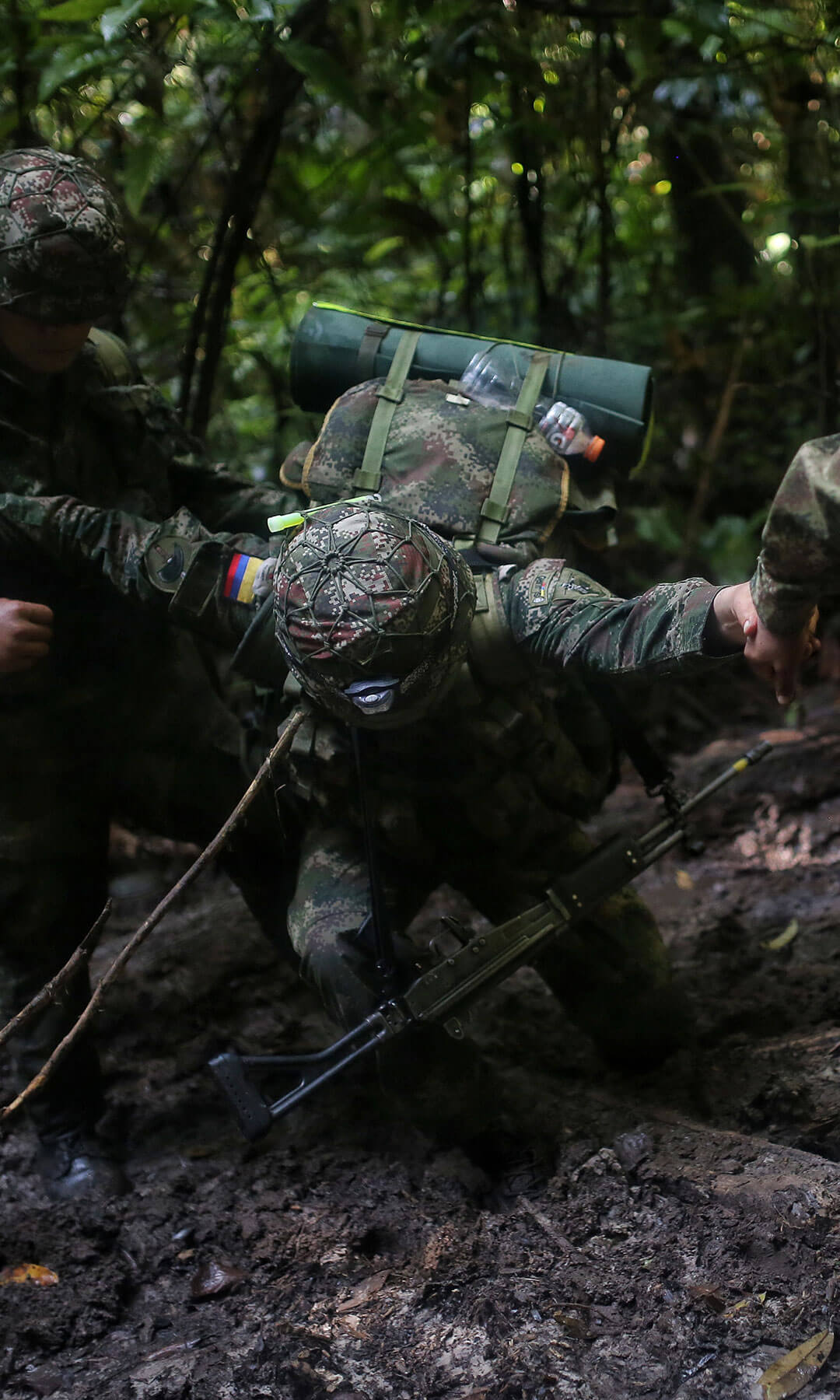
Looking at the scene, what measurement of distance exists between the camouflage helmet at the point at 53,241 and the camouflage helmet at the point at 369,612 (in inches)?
38.1

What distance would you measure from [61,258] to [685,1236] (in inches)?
112

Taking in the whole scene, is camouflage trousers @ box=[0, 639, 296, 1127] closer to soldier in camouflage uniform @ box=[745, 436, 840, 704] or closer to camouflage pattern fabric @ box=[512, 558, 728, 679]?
camouflage pattern fabric @ box=[512, 558, 728, 679]

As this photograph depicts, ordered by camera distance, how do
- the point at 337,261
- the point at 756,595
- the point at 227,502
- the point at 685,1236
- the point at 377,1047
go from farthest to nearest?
the point at 337,261 < the point at 227,502 < the point at 377,1047 < the point at 685,1236 < the point at 756,595

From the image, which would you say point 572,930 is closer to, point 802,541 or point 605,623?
point 605,623

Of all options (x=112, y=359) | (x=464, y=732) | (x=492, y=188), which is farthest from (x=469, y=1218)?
(x=492, y=188)

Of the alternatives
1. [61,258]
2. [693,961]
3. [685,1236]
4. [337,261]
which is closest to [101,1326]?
[685,1236]

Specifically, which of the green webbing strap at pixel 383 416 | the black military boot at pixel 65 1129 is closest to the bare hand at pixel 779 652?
the green webbing strap at pixel 383 416

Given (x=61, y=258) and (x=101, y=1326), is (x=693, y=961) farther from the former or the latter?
(x=61, y=258)

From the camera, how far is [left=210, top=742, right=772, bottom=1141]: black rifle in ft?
8.58

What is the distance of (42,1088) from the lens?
315 centimetres

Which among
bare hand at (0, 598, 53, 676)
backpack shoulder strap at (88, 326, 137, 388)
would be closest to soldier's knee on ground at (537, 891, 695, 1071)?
bare hand at (0, 598, 53, 676)

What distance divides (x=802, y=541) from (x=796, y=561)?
0.04 meters

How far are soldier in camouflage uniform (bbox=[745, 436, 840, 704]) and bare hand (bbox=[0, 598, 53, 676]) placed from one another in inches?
69.4

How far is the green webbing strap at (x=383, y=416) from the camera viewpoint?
114 inches
